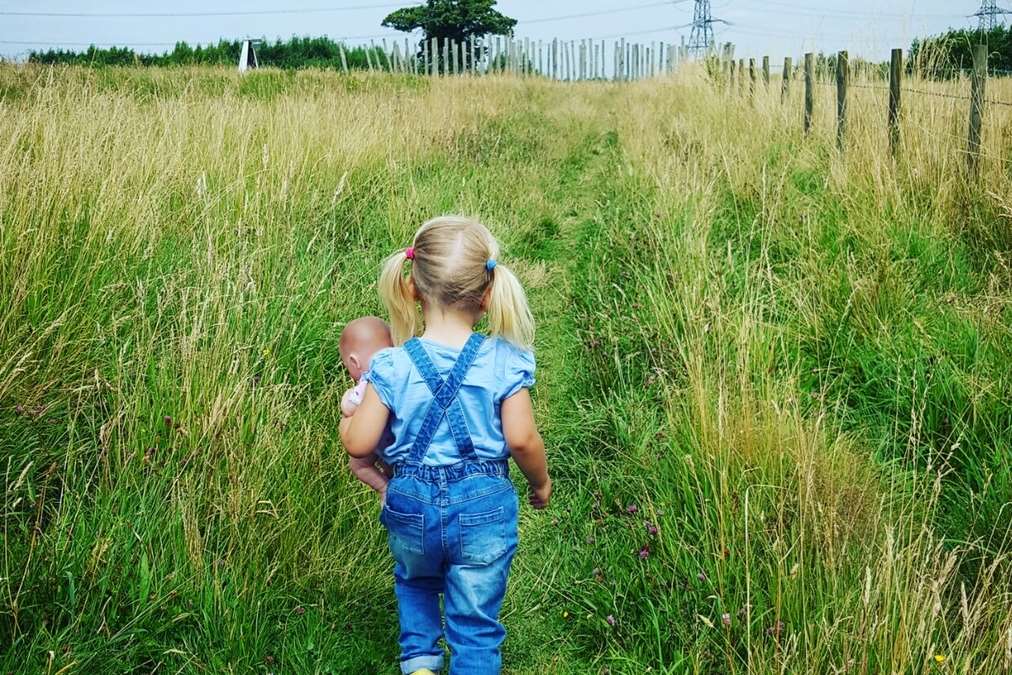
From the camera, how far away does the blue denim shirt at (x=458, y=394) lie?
6.88 ft

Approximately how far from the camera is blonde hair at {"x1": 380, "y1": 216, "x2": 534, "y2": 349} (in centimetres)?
215

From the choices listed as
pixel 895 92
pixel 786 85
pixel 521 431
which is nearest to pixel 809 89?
pixel 786 85

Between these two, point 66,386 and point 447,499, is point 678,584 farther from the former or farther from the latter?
point 66,386

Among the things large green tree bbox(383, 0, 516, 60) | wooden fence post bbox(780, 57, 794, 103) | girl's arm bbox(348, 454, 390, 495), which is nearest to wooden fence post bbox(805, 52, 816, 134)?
wooden fence post bbox(780, 57, 794, 103)

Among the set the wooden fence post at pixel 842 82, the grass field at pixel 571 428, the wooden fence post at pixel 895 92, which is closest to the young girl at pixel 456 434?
the grass field at pixel 571 428

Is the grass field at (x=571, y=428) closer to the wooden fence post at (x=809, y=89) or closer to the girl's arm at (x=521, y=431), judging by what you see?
the girl's arm at (x=521, y=431)

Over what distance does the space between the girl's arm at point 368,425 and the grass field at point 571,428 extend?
493 millimetres

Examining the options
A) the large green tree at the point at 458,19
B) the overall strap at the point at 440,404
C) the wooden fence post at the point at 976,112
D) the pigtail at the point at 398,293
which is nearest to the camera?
the overall strap at the point at 440,404

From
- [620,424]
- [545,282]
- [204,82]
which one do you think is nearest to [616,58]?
[204,82]

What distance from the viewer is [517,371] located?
85.2 inches

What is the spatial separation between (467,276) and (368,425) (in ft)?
1.49

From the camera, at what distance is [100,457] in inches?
97.7

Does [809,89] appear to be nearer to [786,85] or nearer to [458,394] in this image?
[786,85]

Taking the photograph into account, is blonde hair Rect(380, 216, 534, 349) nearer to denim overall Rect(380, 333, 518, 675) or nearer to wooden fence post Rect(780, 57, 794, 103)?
denim overall Rect(380, 333, 518, 675)
